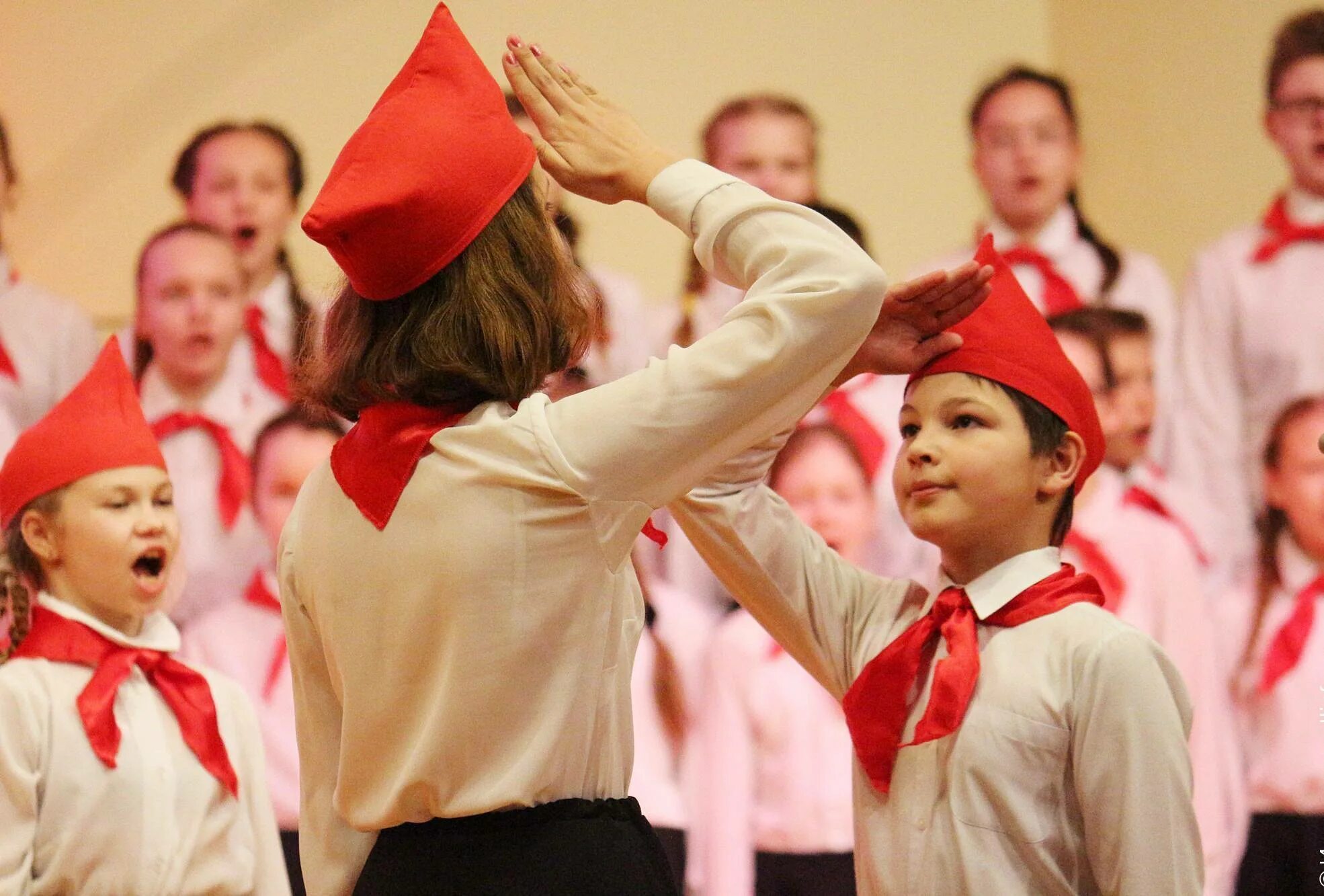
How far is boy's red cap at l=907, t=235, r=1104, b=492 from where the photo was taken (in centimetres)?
180

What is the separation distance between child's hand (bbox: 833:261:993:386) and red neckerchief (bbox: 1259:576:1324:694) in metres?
2.30

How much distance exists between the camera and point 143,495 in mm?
2887

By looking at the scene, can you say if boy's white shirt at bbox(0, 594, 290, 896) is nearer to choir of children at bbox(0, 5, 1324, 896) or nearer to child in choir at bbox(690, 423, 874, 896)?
choir of children at bbox(0, 5, 1324, 896)

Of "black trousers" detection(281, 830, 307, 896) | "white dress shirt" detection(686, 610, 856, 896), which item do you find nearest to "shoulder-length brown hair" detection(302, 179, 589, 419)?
"white dress shirt" detection(686, 610, 856, 896)

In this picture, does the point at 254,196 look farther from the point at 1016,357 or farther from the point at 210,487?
the point at 1016,357

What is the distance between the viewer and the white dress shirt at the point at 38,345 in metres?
3.81

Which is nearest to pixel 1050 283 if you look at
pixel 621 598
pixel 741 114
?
pixel 741 114

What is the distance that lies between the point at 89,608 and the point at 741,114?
7.22 ft

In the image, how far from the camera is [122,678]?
9.06ft

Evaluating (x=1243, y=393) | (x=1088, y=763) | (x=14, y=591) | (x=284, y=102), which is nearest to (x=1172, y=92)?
(x=1243, y=393)

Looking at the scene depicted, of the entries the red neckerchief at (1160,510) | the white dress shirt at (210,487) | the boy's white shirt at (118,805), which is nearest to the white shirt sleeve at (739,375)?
the boy's white shirt at (118,805)

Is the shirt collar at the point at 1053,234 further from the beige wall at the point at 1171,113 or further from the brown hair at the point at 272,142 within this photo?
the brown hair at the point at 272,142

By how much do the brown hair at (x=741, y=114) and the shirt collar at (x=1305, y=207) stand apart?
4.31 ft

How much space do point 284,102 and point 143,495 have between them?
59.0 inches
